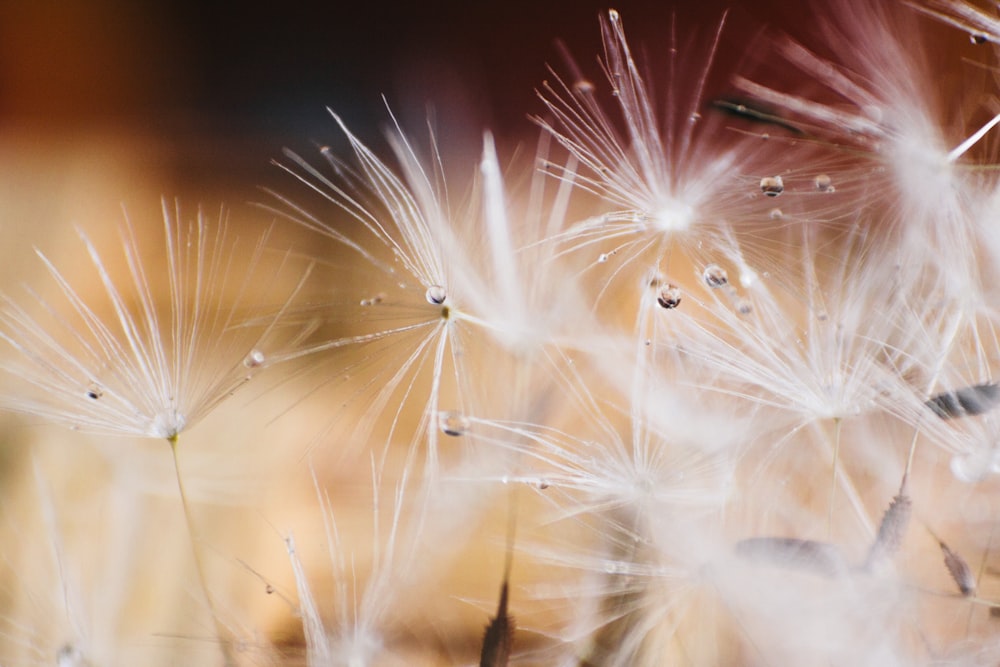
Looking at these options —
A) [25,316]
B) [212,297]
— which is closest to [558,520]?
[212,297]

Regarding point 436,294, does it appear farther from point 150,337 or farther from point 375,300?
point 150,337

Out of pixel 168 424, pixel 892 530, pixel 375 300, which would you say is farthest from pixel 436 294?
pixel 892 530

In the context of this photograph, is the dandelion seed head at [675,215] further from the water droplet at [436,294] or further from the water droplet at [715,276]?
the water droplet at [436,294]

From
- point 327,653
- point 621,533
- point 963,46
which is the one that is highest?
point 963,46

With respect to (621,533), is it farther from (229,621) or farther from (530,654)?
(229,621)

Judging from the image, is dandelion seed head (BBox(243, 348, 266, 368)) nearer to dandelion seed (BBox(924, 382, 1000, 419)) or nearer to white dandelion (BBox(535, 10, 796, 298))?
white dandelion (BBox(535, 10, 796, 298))

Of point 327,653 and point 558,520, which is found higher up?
point 558,520

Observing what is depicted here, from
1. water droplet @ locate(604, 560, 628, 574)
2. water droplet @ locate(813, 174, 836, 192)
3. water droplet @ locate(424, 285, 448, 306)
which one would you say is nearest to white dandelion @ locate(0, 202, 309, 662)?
water droplet @ locate(424, 285, 448, 306)
